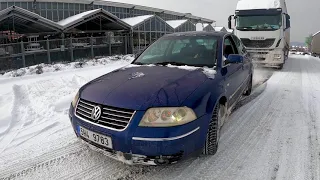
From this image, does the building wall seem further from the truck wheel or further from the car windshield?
the truck wheel

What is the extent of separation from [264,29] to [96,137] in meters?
10.8

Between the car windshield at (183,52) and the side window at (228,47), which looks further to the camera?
the side window at (228,47)

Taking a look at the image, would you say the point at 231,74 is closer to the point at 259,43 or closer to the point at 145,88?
the point at 145,88

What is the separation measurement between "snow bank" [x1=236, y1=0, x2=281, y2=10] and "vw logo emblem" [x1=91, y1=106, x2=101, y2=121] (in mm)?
11039

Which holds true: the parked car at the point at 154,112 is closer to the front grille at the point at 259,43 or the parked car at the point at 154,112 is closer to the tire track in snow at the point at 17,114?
the tire track in snow at the point at 17,114

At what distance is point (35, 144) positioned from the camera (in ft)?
12.0

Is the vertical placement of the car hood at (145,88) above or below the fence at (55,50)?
below

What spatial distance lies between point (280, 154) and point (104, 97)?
2362 mm

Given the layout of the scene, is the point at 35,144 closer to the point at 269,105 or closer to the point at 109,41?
the point at 269,105

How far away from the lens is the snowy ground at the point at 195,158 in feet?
9.54

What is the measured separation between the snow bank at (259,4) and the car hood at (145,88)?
980 centimetres

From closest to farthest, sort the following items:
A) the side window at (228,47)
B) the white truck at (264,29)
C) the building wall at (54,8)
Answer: the side window at (228,47)
the white truck at (264,29)
the building wall at (54,8)

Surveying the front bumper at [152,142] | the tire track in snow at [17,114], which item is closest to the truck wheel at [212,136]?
the front bumper at [152,142]

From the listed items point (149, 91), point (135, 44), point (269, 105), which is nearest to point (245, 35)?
point (269, 105)
